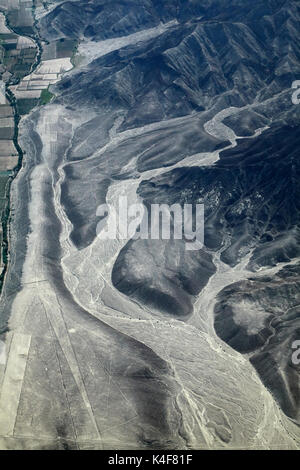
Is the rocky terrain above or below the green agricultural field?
below

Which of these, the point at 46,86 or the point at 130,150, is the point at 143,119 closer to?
the point at 130,150

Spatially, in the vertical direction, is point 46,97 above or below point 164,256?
above

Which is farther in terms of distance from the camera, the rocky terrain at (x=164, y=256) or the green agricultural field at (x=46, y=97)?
the green agricultural field at (x=46, y=97)

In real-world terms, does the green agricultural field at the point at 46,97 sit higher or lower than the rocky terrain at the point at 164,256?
higher

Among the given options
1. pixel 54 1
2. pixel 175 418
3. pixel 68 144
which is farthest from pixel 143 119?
pixel 54 1

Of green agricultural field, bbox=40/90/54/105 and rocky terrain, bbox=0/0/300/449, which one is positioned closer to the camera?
rocky terrain, bbox=0/0/300/449

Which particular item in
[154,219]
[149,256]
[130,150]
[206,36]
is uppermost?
[206,36]

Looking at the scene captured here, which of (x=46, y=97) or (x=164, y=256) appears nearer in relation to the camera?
(x=164, y=256)

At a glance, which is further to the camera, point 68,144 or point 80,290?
point 68,144
